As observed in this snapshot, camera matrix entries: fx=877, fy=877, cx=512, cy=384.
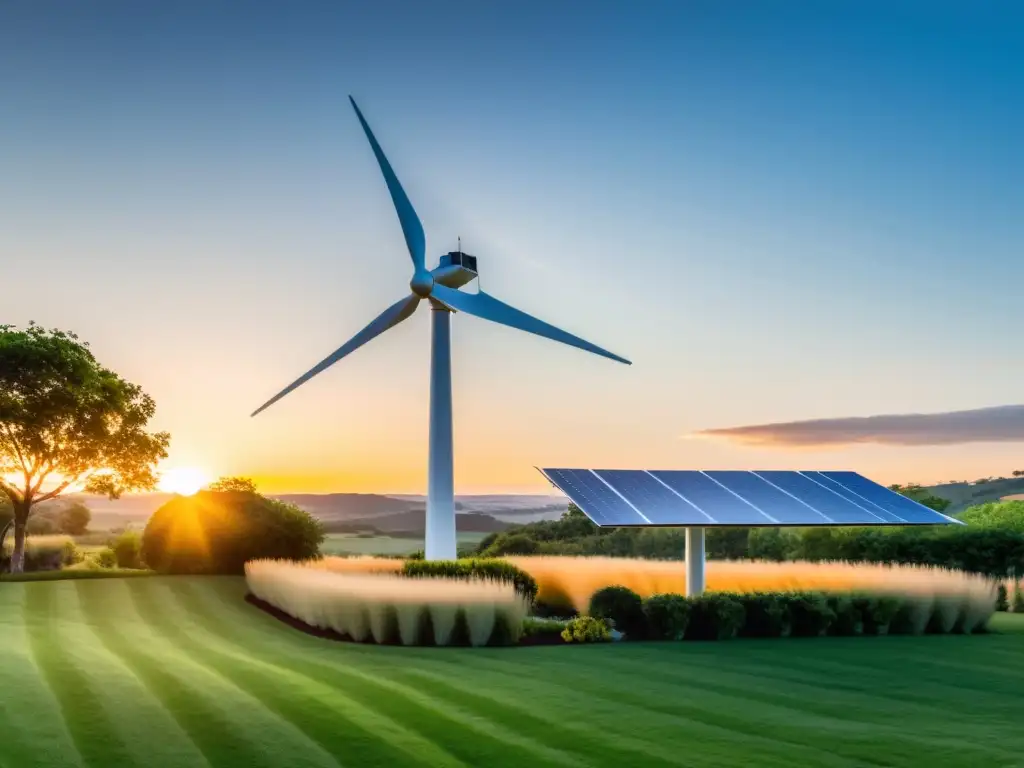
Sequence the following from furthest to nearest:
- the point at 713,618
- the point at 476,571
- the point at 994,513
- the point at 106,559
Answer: the point at 994,513 < the point at 106,559 < the point at 476,571 < the point at 713,618

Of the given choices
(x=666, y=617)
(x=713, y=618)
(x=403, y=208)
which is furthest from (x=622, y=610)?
(x=403, y=208)

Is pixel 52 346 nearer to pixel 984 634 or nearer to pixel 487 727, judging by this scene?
pixel 487 727

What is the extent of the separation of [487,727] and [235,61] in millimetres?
17241

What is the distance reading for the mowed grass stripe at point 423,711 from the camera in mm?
11203

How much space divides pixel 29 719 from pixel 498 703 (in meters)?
6.77

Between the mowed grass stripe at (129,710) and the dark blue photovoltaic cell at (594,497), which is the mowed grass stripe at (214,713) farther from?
the dark blue photovoltaic cell at (594,497)

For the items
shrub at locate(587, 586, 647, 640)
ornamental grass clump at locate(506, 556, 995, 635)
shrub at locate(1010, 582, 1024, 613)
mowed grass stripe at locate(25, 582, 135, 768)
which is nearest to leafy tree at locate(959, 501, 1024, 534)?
shrub at locate(1010, 582, 1024, 613)

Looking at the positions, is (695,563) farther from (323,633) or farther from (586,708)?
(586,708)

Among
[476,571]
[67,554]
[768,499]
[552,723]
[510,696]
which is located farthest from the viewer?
[67,554]

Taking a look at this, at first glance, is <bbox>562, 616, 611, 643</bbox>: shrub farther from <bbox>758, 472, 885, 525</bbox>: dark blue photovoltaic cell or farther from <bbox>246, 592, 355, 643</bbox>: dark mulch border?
<bbox>758, 472, 885, 525</bbox>: dark blue photovoltaic cell

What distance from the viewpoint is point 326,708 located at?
1303cm

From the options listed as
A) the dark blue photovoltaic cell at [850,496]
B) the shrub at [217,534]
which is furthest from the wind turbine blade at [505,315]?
the shrub at [217,534]

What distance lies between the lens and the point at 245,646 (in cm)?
1948

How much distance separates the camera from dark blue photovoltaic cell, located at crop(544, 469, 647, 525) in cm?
2194
